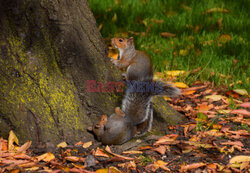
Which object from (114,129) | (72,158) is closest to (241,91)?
(114,129)

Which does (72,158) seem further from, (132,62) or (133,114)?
(132,62)

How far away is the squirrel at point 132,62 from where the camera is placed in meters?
2.75

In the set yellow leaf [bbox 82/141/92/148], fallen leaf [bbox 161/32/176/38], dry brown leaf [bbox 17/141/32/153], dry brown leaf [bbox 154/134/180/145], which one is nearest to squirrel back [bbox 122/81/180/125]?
dry brown leaf [bbox 154/134/180/145]

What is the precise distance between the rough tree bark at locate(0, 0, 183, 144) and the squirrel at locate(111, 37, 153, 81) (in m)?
0.44

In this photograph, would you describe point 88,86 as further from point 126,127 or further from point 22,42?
point 22,42

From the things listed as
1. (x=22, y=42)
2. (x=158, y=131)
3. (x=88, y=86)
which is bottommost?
(x=158, y=131)

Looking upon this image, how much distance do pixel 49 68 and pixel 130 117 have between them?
2.38 feet

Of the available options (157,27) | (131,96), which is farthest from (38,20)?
(157,27)

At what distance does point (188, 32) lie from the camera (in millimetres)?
4738

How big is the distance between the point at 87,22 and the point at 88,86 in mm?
479

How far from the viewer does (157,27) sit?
190 inches

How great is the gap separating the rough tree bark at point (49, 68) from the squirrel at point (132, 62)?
0.44 metres

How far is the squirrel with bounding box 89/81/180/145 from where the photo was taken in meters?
2.27

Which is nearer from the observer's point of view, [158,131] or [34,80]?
[34,80]
